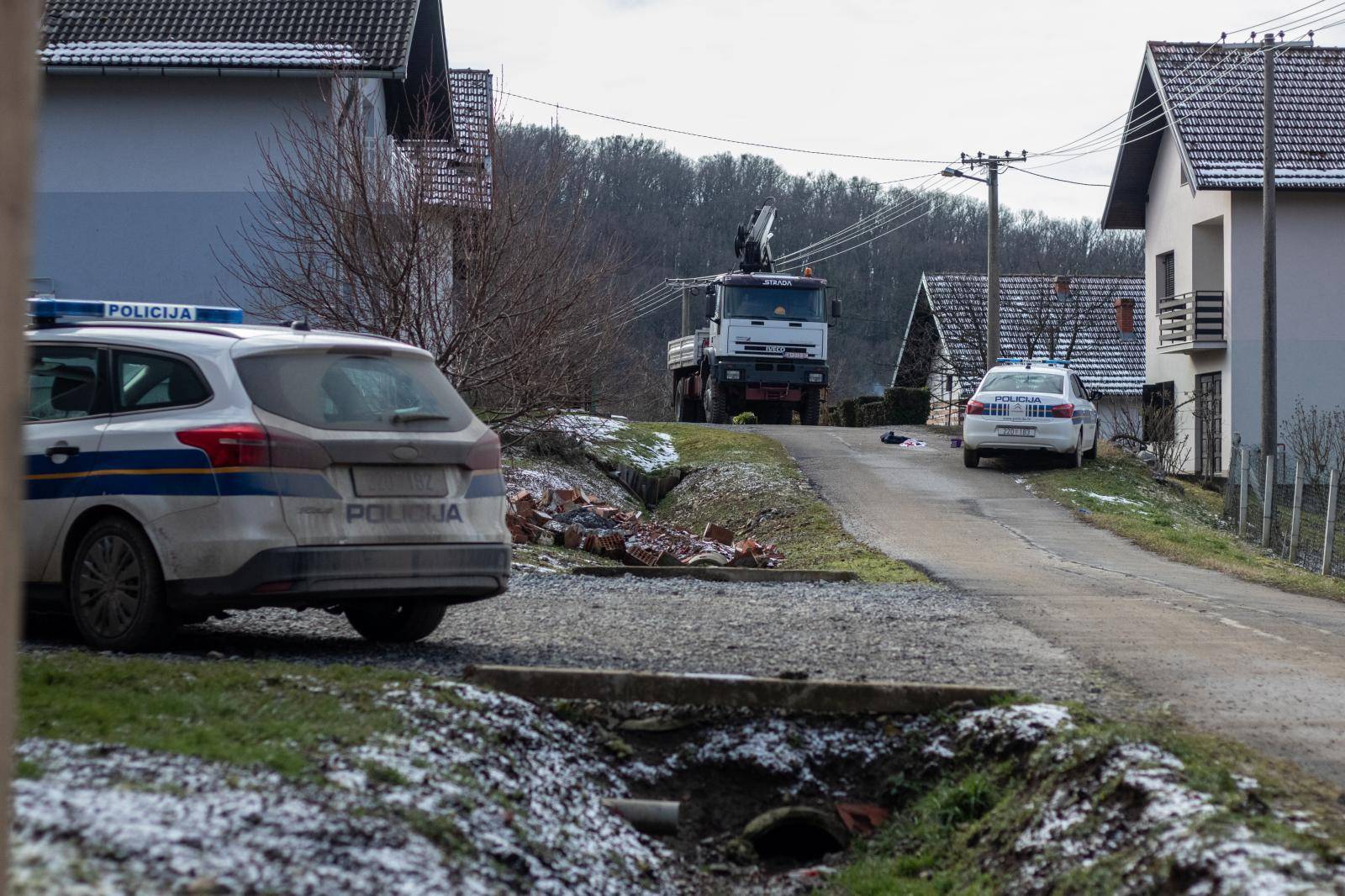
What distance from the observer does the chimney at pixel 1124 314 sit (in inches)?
2016

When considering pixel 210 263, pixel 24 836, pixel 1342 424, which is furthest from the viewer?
pixel 1342 424

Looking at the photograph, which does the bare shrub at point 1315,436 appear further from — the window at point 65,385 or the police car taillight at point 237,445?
the window at point 65,385

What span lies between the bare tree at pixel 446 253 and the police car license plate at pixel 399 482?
28.4 feet

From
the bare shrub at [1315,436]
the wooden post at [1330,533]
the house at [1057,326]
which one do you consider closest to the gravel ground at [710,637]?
the wooden post at [1330,533]

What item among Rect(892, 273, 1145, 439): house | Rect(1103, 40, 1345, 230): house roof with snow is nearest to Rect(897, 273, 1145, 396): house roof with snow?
Rect(892, 273, 1145, 439): house

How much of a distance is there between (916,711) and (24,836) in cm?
391

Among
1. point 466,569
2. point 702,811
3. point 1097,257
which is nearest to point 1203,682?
point 702,811

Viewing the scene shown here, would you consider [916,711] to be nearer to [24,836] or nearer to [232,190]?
[24,836]

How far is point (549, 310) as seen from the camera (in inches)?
660

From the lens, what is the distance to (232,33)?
21516 mm

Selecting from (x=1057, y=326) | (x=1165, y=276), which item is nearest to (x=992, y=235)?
(x=1165, y=276)

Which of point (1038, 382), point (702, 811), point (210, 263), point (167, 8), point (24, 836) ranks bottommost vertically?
point (702, 811)

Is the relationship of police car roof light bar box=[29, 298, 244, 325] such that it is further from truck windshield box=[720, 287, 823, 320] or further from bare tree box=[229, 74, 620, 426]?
truck windshield box=[720, 287, 823, 320]

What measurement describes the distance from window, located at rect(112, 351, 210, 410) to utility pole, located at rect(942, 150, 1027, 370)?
28.6 metres
